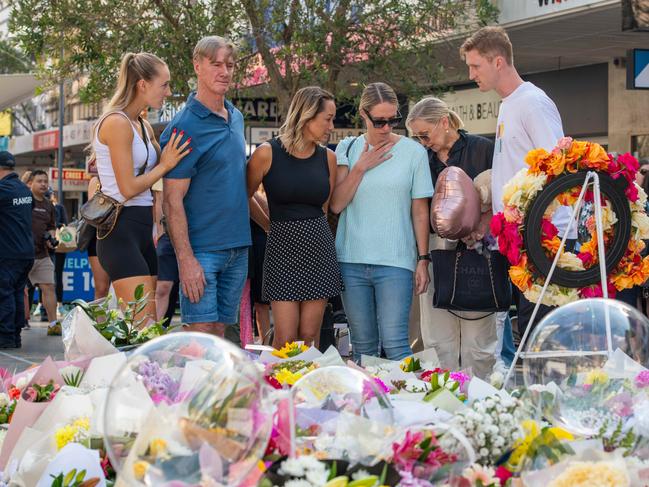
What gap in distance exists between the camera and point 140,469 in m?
2.52

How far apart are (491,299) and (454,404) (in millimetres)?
2613

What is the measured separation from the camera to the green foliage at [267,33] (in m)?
14.9

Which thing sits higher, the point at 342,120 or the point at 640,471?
the point at 342,120

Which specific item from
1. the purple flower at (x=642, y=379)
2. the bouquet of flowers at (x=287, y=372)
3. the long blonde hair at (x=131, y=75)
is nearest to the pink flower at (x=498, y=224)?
the bouquet of flowers at (x=287, y=372)

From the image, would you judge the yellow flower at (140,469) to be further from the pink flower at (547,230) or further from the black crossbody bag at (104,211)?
the black crossbody bag at (104,211)

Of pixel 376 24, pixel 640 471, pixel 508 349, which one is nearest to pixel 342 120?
pixel 376 24

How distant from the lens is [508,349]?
7621mm

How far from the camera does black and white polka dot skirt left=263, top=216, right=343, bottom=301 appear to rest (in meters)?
6.10

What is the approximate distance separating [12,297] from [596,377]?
29.9 feet

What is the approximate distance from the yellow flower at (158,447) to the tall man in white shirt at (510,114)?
9.71 feet

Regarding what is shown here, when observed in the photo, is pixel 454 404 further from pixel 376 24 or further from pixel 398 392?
pixel 376 24

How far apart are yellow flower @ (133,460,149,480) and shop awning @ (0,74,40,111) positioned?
1187 centimetres

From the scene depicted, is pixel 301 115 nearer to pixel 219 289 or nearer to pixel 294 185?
pixel 294 185

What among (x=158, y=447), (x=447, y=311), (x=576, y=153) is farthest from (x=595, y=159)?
(x=158, y=447)
